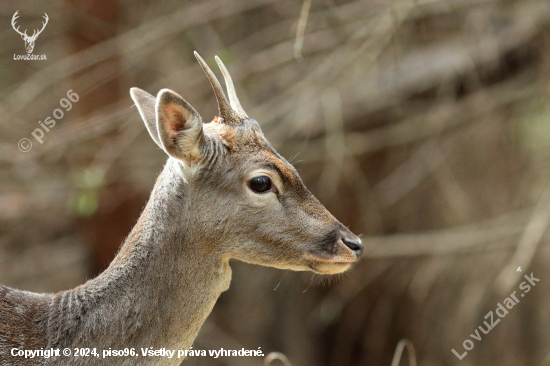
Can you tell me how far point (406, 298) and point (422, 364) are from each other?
1172mm

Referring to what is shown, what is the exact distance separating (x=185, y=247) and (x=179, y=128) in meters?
0.75

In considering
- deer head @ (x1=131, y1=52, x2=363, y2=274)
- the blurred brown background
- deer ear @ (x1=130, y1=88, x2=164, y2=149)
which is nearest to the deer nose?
deer head @ (x1=131, y1=52, x2=363, y2=274)

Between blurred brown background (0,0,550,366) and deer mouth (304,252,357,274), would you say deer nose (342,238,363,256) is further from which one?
blurred brown background (0,0,550,366)

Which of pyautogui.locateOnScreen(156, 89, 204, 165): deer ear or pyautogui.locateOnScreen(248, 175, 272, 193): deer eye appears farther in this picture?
pyautogui.locateOnScreen(248, 175, 272, 193): deer eye

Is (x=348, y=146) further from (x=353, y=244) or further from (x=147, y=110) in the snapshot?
(x=147, y=110)

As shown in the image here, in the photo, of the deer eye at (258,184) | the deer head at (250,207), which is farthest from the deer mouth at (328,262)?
the deer eye at (258,184)

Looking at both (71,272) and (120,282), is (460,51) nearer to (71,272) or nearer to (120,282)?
(120,282)

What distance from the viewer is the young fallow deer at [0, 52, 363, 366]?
3205 millimetres

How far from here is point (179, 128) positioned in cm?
343

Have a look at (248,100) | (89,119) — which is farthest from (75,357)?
(248,100)

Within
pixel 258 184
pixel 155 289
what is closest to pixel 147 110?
pixel 258 184

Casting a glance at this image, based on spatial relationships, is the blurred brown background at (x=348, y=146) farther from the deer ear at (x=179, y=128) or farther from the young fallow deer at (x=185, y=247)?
the deer ear at (x=179, y=128)

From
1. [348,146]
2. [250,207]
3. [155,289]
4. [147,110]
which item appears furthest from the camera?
[348,146]

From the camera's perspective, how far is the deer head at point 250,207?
347 cm
